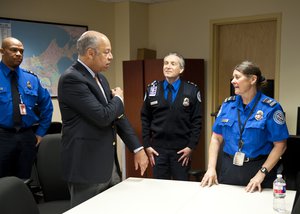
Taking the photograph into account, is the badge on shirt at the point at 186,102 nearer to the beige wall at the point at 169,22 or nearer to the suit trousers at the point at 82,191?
the suit trousers at the point at 82,191

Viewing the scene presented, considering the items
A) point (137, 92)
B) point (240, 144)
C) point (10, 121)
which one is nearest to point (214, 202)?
point (240, 144)

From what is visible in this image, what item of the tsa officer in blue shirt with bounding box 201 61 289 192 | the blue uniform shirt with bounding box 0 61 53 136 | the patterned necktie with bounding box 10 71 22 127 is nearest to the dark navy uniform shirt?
the tsa officer in blue shirt with bounding box 201 61 289 192

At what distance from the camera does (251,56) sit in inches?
173

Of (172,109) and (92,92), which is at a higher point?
(92,92)

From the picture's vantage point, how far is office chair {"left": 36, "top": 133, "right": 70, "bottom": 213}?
7.69 feet

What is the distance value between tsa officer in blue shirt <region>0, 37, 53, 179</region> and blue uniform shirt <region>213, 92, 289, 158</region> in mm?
1704

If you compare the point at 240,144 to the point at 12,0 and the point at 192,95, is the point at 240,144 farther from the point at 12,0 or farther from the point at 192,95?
the point at 12,0

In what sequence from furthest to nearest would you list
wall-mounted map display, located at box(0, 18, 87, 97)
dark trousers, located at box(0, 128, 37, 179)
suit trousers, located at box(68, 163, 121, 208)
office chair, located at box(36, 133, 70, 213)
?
wall-mounted map display, located at box(0, 18, 87, 97), dark trousers, located at box(0, 128, 37, 179), office chair, located at box(36, 133, 70, 213), suit trousers, located at box(68, 163, 121, 208)

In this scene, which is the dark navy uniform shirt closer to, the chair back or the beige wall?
the chair back

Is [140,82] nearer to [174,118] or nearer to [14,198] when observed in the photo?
[174,118]

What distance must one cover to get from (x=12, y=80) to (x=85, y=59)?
4.18 ft

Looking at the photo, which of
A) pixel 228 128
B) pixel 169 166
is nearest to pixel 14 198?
pixel 228 128

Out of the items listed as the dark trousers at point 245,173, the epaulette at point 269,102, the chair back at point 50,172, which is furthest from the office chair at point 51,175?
the epaulette at point 269,102

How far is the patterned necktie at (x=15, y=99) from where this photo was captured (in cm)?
287
